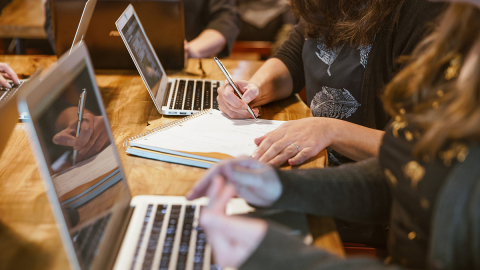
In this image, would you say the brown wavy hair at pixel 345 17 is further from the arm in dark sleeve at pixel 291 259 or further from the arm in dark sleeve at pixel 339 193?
the arm in dark sleeve at pixel 291 259

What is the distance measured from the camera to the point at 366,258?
46cm

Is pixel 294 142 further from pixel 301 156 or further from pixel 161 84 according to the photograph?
pixel 161 84

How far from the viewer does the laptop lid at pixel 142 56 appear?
104 cm

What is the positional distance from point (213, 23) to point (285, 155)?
1.36 meters

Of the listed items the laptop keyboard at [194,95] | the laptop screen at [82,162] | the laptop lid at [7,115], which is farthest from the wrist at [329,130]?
the laptop lid at [7,115]

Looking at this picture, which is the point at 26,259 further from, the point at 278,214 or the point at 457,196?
the point at 457,196

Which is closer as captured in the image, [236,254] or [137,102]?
[236,254]

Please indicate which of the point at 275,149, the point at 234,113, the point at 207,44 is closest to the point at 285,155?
the point at 275,149

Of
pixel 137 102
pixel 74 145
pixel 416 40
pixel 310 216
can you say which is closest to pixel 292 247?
pixel 310 216

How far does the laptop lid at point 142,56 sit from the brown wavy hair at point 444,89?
2.23ft

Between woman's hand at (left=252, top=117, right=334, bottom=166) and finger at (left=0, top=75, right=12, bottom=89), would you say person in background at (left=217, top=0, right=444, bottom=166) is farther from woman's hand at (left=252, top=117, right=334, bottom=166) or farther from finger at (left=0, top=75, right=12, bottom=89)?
finger at (left=0, top=75, right=12, bottom=89)

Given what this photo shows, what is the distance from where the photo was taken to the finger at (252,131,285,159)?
2.58ft

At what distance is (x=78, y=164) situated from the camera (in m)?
0.57

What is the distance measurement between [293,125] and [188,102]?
405 millimetres
